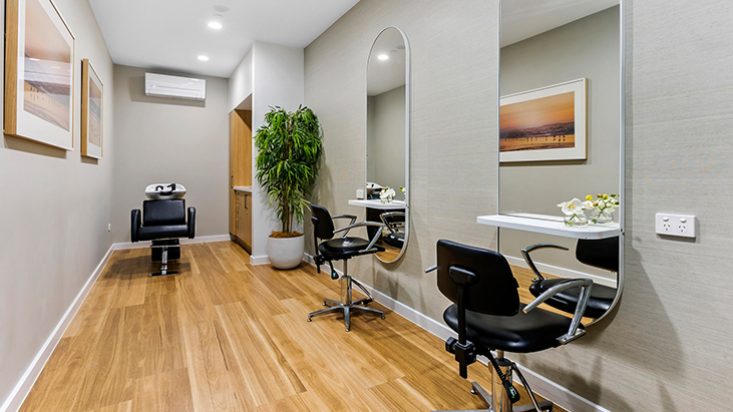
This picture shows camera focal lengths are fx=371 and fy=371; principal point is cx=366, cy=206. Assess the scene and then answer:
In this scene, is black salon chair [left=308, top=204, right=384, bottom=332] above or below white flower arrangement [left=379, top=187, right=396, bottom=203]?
below

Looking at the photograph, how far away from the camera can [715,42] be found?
1304mm

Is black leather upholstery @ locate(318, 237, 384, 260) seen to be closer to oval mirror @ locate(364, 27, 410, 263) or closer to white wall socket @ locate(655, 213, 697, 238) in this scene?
oval mirror @ locate(364, 27, 410, 263)

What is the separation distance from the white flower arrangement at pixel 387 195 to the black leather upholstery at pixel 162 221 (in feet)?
8.42

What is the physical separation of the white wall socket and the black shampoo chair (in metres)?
4.41

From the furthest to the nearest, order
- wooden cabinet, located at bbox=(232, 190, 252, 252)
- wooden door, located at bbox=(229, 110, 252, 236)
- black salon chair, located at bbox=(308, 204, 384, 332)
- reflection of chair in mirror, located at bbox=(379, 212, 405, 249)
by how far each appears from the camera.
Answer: wooden door, located at bbox=(229, 110, 252, 236), wooden cabinet, located at bbox=(232, 190, 252, 252), reflection of chair in mirror, located at bbox=(379, 212, 405, 249), black salon chair, located at bbox=(308, 204, 384, 332)

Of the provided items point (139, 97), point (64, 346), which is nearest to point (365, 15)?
point (64, 346)

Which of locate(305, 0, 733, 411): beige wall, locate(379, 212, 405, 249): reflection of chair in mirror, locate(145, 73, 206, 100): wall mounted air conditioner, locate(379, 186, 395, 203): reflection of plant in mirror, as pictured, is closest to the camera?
locate(305, 0, 733, 411): beige wall

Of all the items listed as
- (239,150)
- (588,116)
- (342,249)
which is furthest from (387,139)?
(239,150)

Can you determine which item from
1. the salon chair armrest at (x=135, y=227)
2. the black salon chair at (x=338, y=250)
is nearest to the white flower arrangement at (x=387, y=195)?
the black salon chair at (x=338, y=250)

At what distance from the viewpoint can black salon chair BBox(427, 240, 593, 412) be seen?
4.48ft

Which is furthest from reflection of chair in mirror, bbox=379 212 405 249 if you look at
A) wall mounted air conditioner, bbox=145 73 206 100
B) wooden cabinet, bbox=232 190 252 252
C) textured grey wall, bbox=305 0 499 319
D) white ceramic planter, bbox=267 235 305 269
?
wall mounted air conditioner, bbox=145 73 206 100

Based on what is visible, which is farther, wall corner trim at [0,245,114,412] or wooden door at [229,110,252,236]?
wooden door at [229,110,252,236]

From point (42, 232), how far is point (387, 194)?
2293mm

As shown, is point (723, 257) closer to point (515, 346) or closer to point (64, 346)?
point (515, 346)
